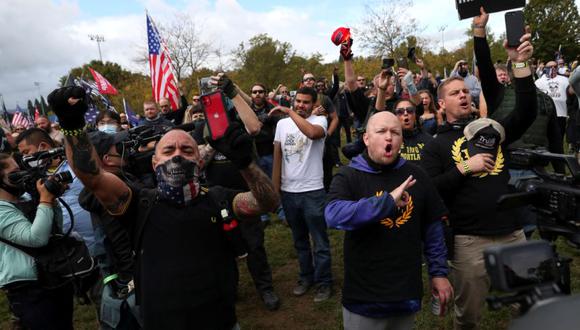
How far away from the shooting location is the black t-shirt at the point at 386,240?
8.44 ft

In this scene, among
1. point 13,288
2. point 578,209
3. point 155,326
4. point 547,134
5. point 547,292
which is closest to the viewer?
point 547,292

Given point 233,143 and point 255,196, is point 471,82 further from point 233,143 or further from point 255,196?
point 233,143

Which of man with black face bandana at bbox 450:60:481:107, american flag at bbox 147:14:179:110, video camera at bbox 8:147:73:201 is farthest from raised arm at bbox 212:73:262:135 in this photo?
american flag at bbox 147:14:179:110

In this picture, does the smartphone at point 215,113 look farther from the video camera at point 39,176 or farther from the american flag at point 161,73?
the american flag at point 161,73

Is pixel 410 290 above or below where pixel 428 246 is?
below

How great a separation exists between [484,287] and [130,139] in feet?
9.14

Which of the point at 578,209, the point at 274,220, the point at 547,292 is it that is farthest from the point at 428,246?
the point at 274,220

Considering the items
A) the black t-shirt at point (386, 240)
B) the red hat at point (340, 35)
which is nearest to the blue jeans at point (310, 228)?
the red hat at point (340, 35)

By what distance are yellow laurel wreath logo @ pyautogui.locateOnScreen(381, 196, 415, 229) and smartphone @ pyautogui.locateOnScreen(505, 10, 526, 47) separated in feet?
3.70

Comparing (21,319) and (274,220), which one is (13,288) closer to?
(21,319)

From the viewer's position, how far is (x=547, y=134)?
191 inches

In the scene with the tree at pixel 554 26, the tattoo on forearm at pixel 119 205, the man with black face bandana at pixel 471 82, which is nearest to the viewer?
the tattoo on forearm at pixel 119 205

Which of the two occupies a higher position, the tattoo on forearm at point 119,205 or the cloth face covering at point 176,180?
the cloth face covering at point 176,180

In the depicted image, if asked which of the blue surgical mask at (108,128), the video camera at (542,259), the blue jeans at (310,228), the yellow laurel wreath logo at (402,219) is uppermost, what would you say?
the blue surgical mask at (108,128)
